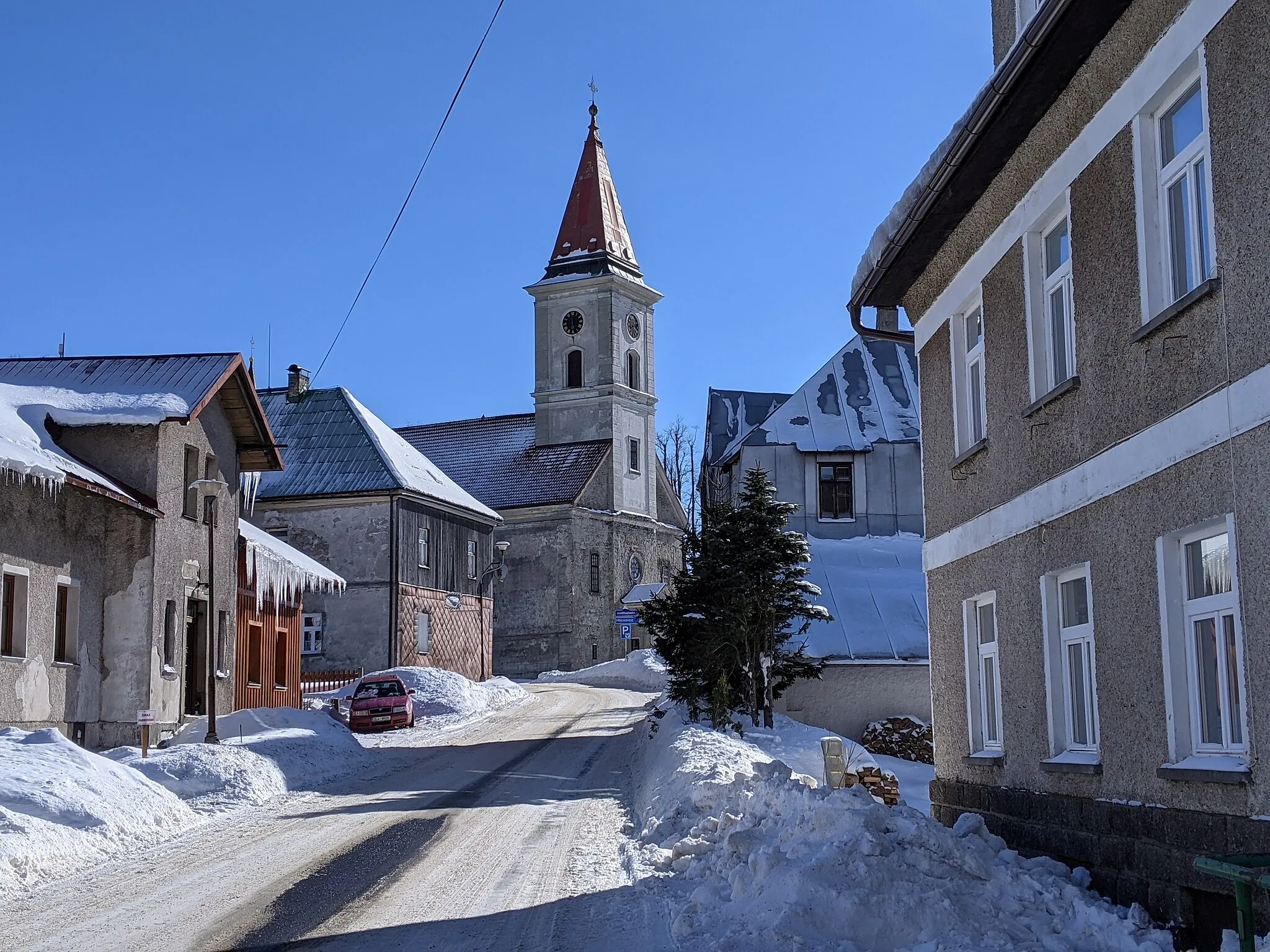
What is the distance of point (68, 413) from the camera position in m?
A: 23.2

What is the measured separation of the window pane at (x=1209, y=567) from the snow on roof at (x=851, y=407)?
2738 cm

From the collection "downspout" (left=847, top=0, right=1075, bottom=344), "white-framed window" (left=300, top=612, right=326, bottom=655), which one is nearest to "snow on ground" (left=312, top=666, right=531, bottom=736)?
"white-framed window" (left=300, top=612, right=326, bottom=655)

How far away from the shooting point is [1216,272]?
745 cm

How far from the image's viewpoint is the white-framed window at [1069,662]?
388 inches

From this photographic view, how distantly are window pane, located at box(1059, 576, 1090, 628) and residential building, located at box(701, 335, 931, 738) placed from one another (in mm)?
17015

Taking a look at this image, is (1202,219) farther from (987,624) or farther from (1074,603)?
(987,624)

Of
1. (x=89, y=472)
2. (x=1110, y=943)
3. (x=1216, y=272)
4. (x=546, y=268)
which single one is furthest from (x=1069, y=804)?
(x=546, y=268)

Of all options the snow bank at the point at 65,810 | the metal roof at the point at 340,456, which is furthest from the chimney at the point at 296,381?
the snow bank at the point at 65,810

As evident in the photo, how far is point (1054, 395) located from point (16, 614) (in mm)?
16333

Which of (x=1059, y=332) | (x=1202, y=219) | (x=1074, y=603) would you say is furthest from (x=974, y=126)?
(x=1074, y=603)

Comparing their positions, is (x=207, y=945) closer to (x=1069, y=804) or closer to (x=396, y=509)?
(x=1069, y=804)

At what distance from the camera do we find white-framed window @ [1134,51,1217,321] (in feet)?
25.5

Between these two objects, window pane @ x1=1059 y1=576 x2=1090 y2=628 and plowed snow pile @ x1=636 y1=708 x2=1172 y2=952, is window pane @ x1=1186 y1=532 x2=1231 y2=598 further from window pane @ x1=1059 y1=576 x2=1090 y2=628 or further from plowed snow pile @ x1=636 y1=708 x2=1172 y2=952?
plowed snow pile @ x1=636 y1=708 x2=1172 y2=952

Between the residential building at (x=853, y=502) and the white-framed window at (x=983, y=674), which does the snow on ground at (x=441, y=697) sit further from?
the white-framed window at (x=983, y=674)
